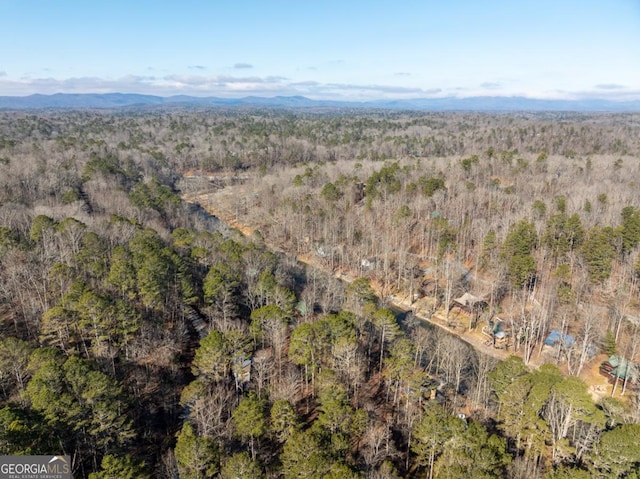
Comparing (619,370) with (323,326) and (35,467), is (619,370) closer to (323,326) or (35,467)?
(323,326)

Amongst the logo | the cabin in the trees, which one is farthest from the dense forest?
the cabin in the trees

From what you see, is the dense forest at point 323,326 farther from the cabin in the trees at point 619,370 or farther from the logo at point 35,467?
the cabin in the trees at point 619,370

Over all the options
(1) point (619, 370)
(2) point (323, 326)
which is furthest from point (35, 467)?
(1) point (619, 370)

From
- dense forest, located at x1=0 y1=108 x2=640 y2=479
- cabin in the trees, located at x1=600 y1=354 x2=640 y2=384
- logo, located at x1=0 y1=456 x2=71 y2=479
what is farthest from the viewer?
cabin in the trees, located at x1=600 y1=354 x2=640 y2=384

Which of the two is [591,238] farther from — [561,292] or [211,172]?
[211,172]

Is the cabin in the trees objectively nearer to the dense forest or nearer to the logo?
the dense forest

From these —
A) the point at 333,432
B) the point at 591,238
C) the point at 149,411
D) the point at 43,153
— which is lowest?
the point at 149,411

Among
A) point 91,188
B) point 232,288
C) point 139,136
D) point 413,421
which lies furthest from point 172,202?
point 139,136
